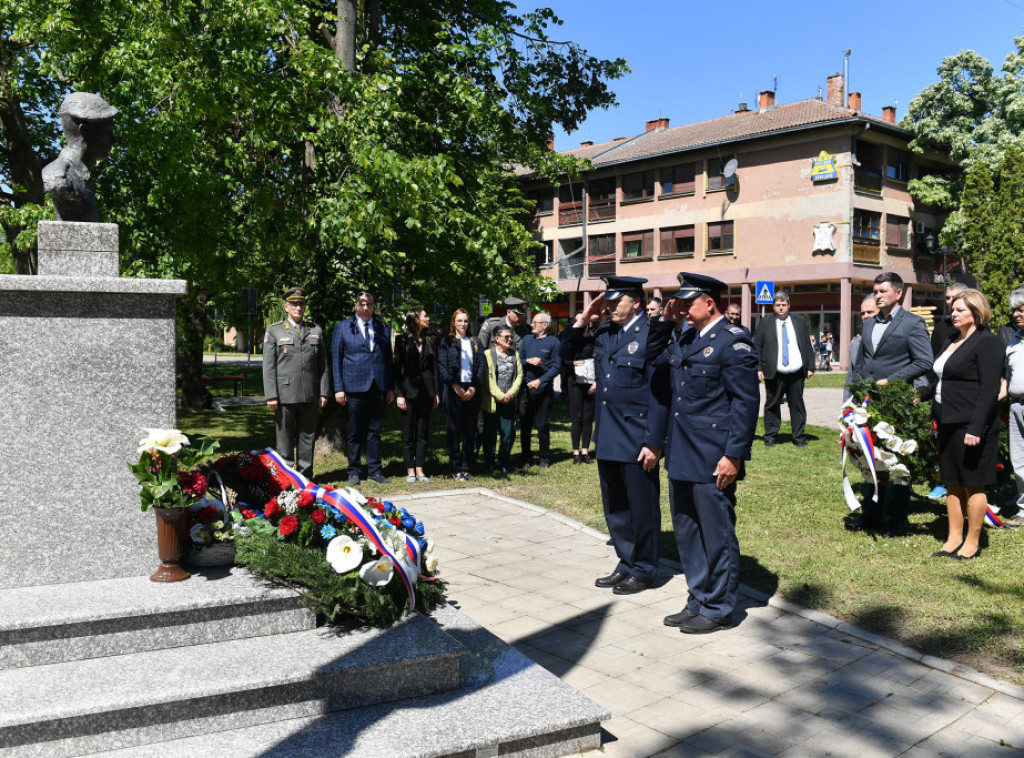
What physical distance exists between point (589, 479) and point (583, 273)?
1653 inches

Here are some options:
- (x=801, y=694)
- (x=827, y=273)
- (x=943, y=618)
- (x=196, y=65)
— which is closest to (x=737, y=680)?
(x=801, y=694)

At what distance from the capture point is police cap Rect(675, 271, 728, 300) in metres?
5.93

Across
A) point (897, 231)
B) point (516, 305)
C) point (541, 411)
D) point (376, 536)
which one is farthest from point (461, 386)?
point (897, 231)

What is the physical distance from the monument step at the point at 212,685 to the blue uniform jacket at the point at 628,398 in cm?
231

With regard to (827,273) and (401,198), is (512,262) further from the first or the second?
(827,273)

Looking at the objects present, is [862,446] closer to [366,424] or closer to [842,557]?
[842,557]

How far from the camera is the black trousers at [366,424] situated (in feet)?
34.0

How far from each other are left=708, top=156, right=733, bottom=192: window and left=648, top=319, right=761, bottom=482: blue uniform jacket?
136 feet

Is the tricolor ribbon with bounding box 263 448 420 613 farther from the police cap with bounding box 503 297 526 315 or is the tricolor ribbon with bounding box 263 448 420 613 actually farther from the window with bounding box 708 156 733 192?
the window with bounding box 708 156 733 192

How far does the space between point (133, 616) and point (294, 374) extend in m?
5.70

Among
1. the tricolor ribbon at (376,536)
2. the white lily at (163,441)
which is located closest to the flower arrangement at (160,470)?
the white lily at (163,441)

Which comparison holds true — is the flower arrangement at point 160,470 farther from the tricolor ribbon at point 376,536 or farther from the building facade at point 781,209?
the building facade at point 781,209

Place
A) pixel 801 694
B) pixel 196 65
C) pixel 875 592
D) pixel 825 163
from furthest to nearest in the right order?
pixel 825 163 → pixel 196 65 → pixel 875 592 → pixel 801 694

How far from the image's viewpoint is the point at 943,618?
230 inches
